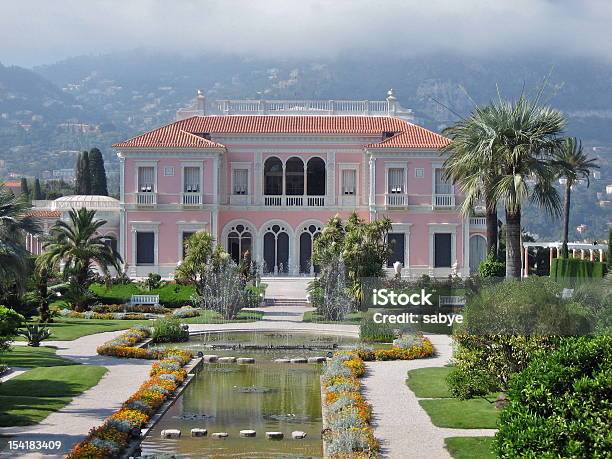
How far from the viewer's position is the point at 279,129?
174 feet

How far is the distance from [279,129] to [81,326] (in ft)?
71.1

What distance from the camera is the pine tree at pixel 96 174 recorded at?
73.3 m

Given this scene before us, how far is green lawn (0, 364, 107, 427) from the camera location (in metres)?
17.2

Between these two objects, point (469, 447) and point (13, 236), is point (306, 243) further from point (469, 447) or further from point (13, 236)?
point (469, 447)

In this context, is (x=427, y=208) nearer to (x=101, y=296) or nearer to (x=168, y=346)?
(x=101, y=296)

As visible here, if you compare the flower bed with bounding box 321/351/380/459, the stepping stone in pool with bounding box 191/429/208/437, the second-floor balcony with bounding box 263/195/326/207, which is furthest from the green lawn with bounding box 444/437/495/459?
the second-floor balcony with bounding box 263/195/326/207

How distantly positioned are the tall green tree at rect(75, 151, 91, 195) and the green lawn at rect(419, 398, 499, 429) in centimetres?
5610

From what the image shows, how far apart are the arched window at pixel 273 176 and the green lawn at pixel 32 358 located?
2802 centimetres

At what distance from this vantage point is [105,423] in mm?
15586

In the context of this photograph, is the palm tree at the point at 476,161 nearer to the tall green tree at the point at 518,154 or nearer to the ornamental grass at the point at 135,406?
the tall green tree at the point at 518,154

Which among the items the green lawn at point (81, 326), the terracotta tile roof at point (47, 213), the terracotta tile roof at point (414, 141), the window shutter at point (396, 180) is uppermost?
the terracotta tile roof at point (414, 141)

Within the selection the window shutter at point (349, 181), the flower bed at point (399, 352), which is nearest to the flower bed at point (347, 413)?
the flower bed at point (399, 352)

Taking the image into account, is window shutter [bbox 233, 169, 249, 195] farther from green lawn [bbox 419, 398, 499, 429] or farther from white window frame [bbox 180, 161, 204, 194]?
green lawn [bbox 419, 398, 499, 429]

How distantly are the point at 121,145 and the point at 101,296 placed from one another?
11399 mm
